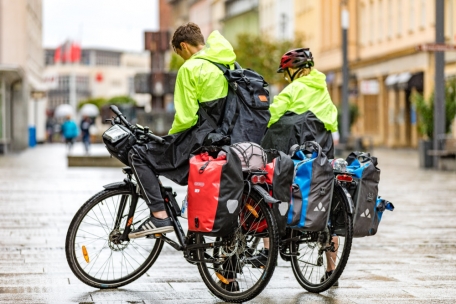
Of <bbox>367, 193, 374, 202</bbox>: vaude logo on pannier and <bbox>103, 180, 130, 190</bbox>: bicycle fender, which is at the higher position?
<bbox>103, 180, 130, 190</bbox>: bicycle fender

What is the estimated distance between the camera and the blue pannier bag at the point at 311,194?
7.16m

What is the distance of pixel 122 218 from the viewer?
750 cm

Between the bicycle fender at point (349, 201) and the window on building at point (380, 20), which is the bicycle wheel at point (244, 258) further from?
the window on building at point (380, 20)

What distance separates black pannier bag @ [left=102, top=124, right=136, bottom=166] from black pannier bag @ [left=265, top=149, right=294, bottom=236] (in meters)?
0.95

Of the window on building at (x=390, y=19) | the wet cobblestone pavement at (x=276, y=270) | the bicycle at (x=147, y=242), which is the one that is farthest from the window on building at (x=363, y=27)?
the bicycle at (x=147, y=242)

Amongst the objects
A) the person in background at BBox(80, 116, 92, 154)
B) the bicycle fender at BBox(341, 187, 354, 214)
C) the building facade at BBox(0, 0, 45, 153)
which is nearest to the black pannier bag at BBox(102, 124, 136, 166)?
the bicycle fender at BBox(341, 187, 354, 214)

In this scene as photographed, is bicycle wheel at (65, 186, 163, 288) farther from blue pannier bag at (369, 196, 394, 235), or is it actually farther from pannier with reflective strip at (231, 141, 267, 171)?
blue pannier bag at (369, 196, 394, 235)

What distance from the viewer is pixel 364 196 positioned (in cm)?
753

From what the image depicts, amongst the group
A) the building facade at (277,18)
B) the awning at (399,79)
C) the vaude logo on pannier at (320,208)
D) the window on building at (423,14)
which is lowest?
the vaude logo on pannier at (320,208)

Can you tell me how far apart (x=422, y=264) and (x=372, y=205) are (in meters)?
1.73

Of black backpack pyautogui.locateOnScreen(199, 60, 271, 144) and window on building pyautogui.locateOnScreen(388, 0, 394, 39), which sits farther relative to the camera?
window on building pyautogui.locateOnScreen(388, 0, 394, 39)

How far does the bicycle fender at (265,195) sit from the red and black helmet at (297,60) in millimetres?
1635

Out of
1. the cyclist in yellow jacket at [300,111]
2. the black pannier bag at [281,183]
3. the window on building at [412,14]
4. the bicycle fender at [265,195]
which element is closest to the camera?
the bicycle fender at [265,195]

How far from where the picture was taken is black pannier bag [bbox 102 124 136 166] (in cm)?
725
